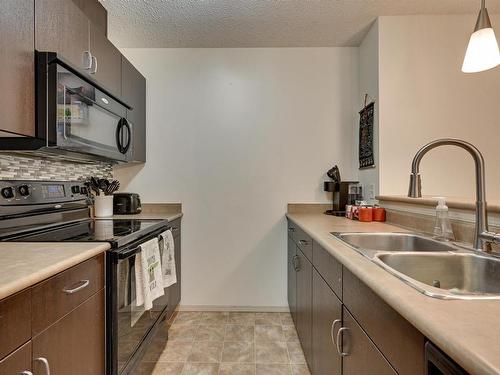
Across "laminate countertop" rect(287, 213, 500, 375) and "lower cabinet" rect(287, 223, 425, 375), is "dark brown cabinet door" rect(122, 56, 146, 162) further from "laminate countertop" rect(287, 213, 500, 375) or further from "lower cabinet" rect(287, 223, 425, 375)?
"laminate countertop" rect(287, 213, 500, 375)

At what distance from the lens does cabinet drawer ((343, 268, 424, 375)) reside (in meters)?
0.61

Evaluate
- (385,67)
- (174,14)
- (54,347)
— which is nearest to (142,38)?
(174,14)

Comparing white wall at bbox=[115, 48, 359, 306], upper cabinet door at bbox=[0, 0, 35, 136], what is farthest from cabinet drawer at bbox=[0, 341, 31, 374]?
white wall at bbox=[115, 48, 359, 306]

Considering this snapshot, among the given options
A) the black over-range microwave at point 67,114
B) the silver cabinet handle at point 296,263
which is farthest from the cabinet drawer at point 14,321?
the silver cabinet handle at point 296,263

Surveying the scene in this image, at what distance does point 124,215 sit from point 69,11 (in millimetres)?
1413

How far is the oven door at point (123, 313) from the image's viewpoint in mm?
1227

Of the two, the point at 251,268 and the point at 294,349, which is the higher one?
the point at 251,268

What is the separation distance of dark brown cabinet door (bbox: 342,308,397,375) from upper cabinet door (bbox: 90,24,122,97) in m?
1.79

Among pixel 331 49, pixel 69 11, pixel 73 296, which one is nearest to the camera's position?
pixel 73 296

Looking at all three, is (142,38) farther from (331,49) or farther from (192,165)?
(331,49)

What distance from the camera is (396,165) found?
7.08ft

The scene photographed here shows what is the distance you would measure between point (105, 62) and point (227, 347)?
2.04 metres

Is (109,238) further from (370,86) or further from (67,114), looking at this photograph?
(370,86)

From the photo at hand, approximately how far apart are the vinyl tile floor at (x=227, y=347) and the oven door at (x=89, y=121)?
47.5 inches
